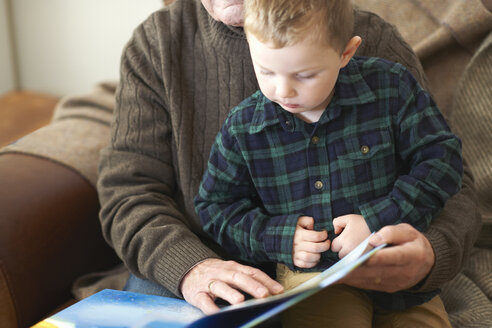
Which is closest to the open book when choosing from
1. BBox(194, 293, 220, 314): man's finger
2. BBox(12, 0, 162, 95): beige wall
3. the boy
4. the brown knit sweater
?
BBox(194, 293, 220, 314): man's finger

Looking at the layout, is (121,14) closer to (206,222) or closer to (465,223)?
(206,222)

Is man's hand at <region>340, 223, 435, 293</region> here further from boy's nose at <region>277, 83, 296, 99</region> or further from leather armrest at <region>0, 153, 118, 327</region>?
leather armrest at <region>0, 153, 118, 327</region>

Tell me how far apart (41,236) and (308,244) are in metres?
0.63

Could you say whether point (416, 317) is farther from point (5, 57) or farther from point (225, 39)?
point (5, 57)

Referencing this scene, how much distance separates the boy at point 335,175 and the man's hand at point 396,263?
0.15 ft

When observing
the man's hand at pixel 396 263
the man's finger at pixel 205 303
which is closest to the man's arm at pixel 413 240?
the man's hand at pixel 396 263

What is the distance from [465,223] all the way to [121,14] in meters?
1.56

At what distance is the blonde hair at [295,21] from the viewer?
859 millimetres

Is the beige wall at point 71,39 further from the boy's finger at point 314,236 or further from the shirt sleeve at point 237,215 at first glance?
the boy's finger at point 314,236

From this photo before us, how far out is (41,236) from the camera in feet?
4.31

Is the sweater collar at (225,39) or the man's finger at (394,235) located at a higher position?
the sweater collar at (225,39)

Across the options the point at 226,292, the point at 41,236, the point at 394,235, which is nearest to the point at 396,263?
the point at 394,235

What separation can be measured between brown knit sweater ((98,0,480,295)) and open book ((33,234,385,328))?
23cm

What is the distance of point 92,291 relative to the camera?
1.38 metres
